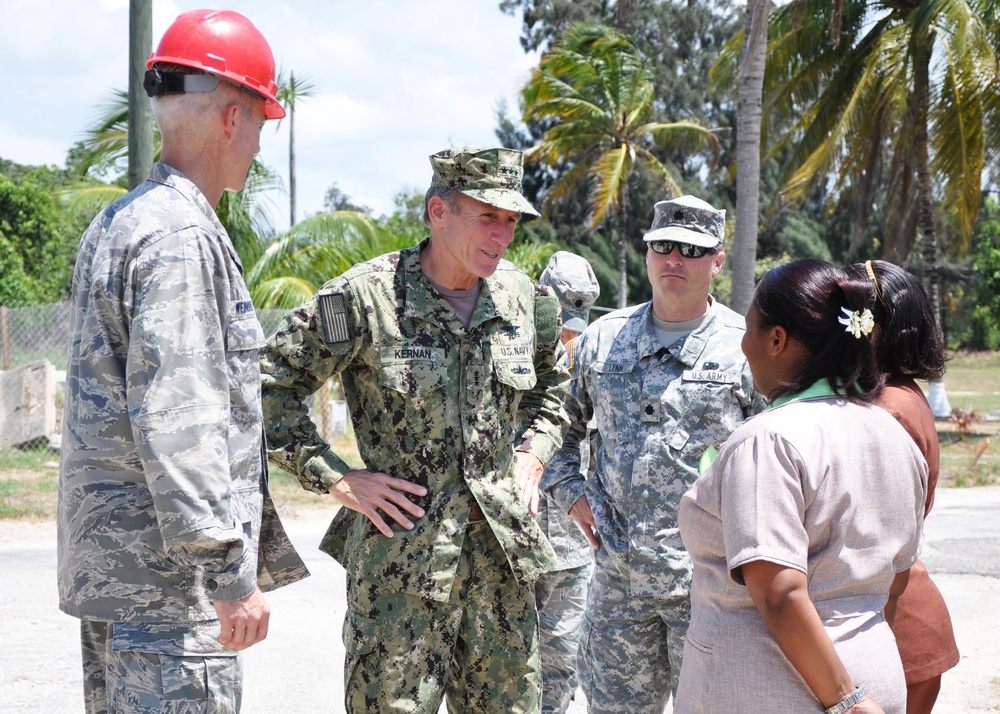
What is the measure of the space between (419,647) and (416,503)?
0.40 meters

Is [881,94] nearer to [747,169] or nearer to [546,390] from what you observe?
[747,169]

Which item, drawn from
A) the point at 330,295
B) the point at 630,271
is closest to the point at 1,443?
the point at 330,295

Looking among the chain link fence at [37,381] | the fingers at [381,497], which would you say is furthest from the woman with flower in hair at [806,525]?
the chain link fence at [37,381]

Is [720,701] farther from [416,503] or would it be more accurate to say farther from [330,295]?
[330,295]

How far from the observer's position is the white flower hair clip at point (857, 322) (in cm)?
217

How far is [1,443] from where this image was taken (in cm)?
1157

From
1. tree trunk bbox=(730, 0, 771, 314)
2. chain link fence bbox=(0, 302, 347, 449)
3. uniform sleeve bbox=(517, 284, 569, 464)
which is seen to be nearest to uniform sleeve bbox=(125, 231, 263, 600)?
uniform sleeve bbox=(517, 284, 569, 464)

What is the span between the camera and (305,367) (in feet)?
9.57

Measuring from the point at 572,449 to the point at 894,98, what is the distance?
17001mm

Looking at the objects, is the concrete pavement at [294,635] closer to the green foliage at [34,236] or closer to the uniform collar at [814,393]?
the uniform collar at [814,393]

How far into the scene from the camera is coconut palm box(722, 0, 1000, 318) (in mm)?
17031

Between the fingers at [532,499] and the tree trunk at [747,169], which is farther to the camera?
the tree trunk at [747,169]

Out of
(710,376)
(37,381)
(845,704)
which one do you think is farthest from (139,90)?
(37,381)

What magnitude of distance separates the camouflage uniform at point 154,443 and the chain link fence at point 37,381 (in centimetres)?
943
